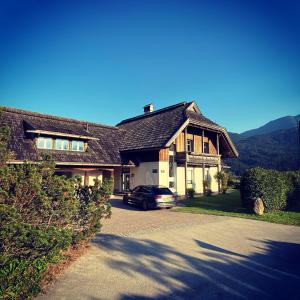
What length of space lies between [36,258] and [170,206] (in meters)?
11.2

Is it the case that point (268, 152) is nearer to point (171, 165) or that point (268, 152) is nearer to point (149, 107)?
point (149, 107)

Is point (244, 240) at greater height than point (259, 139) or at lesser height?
lesser

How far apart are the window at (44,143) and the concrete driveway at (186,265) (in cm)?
1118

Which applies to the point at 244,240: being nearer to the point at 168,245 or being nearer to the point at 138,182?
the point at 168,245

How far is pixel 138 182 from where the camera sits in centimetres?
2270

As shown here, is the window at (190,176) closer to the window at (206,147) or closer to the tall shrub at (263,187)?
the window at (206,147)

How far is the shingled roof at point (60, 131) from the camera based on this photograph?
17422 mm

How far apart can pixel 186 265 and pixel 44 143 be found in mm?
15955

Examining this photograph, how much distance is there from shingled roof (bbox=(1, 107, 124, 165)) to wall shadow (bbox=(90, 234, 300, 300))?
1180 cm

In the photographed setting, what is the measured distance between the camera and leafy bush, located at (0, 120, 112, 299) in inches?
178

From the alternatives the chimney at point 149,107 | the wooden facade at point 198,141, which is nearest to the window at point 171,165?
the wooden facade at point 198,141

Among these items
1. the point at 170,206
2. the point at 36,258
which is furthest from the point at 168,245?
the point at 170,206

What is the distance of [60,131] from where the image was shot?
19.2 meters

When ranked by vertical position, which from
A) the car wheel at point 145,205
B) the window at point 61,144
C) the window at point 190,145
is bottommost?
the car wheel at point 145,205
